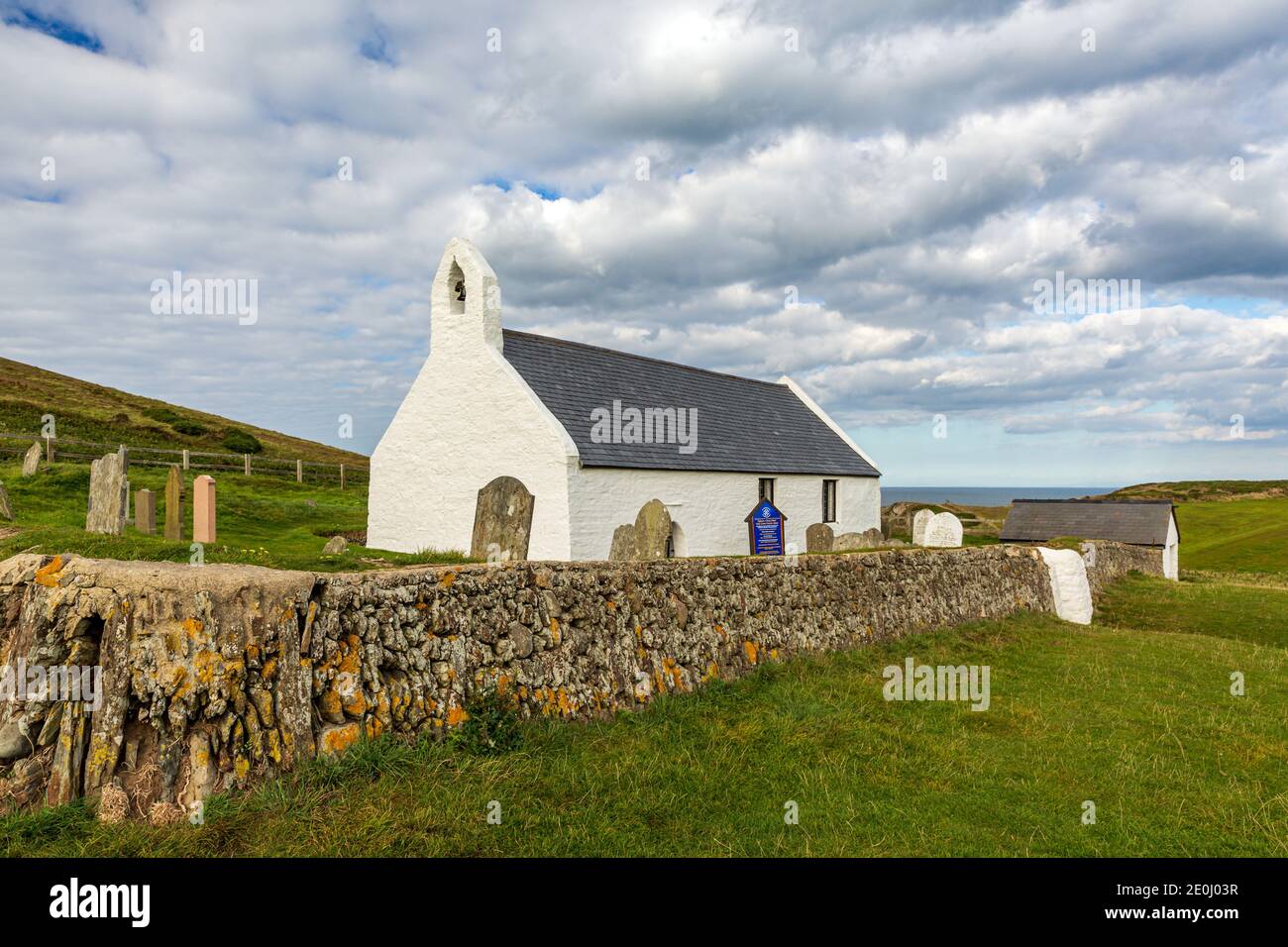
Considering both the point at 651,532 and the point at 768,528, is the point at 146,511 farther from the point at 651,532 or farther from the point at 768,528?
the point at 768,528

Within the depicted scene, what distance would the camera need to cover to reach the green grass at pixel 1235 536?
40.5 metres

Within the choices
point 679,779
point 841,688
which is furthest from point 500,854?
point 841,688

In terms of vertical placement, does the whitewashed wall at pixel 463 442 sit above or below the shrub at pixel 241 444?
below

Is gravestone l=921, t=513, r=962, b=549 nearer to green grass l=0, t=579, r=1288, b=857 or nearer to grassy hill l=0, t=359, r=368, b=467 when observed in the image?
green grass l=0, t=579, r=1288, b=857

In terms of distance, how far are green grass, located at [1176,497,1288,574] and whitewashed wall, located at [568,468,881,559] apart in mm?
23736

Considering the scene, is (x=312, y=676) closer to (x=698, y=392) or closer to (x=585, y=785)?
(x=585, y=785)

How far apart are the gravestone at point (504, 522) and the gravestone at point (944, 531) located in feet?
58.8

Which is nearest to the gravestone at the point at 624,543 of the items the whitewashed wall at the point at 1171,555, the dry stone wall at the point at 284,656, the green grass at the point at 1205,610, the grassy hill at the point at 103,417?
the dry stone wall at the point at 284,656

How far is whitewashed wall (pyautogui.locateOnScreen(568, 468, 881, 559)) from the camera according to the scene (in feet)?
60.6

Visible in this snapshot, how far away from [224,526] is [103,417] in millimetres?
39195

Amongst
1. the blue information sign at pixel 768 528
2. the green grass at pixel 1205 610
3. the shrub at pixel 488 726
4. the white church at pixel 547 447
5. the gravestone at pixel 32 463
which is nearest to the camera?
the shrub at pixel 488 726

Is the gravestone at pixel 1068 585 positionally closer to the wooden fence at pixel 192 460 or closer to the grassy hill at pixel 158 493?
the grassy hill at pixel 158 493

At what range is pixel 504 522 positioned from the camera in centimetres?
1102
